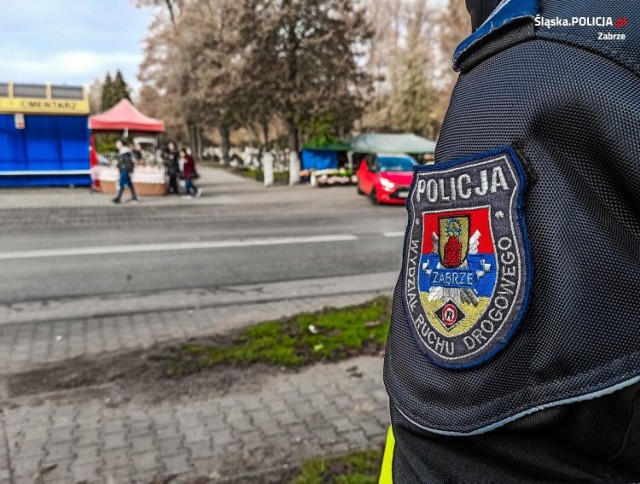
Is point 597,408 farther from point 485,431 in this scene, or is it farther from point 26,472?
point 26,472

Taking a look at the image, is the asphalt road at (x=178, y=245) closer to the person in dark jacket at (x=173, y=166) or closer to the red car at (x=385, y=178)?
the red car at (x=385, y=178)

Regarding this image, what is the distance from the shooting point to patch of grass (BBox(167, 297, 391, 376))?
4695 mm

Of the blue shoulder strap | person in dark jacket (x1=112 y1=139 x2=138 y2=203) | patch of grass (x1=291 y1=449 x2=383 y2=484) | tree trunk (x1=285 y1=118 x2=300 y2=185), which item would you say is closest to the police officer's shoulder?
the blue shoulder strap

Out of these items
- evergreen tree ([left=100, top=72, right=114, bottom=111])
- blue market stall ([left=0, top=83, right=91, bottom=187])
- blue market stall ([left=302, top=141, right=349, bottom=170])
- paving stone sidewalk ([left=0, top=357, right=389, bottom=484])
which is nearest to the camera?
paving stone sidewalk ([left=0, top=357, right=389, bottom=484])

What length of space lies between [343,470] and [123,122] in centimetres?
2158

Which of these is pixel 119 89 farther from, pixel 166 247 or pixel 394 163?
pixel 166 247

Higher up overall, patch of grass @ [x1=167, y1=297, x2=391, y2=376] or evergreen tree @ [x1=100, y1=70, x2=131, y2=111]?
evergreen tree @ [x1=100, y1=70, x2=131, y2=111]

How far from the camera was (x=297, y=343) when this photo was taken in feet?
16.6

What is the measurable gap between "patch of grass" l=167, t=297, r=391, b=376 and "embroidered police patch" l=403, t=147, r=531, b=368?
381cm

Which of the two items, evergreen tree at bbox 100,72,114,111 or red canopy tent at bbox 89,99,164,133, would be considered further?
evergreen tree at bbox 100,72,114,111

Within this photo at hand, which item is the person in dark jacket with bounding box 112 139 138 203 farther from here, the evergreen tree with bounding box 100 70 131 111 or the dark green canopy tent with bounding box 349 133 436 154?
the evergreen tree with bounding box 100 70 131 111

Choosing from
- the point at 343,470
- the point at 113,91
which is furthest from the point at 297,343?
the point at 113,91

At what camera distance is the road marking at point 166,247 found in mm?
9203

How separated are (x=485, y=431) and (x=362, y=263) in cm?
802
